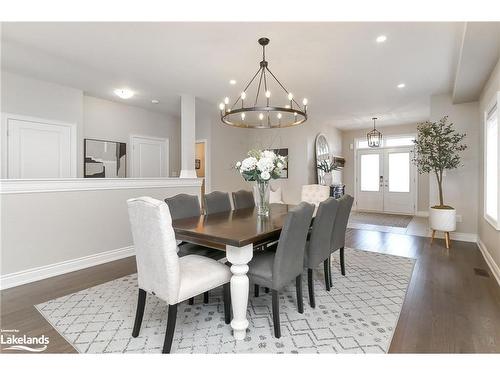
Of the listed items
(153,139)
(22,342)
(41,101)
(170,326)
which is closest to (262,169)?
(170,326)

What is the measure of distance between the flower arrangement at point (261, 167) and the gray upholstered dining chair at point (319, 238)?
592mm

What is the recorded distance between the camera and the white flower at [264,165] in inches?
99.9

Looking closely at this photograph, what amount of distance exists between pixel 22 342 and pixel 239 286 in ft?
5.16

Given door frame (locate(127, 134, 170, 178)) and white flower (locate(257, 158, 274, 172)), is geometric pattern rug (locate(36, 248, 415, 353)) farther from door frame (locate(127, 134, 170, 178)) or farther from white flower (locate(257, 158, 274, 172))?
door frame (locate(127, 134, 170, 178))

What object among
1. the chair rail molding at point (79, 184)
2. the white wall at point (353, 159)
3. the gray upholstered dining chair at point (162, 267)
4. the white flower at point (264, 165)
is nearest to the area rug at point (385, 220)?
the white wall at point (353, 159)

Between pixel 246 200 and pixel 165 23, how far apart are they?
7.37 feet

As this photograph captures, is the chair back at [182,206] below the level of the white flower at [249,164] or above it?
below

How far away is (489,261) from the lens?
3373 millimetres

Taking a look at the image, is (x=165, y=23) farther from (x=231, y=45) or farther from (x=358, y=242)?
(x=358, y=242)

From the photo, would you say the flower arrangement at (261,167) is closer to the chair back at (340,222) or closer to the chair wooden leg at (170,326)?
the chair back at (340,222)

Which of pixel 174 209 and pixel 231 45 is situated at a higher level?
pixel 231 45

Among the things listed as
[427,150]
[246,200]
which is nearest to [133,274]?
[246,200]
